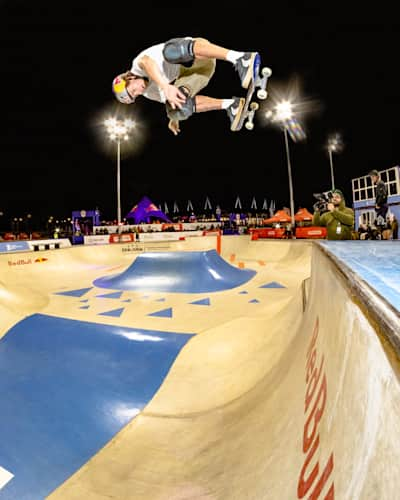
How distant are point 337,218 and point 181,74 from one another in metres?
4.30

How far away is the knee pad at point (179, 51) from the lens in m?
3.79

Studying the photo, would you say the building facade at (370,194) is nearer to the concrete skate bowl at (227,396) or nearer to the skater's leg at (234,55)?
the concrete skate bowl at (227,396)

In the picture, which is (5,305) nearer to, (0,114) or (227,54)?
(227,54)

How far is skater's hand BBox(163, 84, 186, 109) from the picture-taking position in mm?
4195

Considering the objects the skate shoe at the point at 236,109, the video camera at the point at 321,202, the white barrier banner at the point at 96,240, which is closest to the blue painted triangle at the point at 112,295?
the skate shoe at the point at 236,109

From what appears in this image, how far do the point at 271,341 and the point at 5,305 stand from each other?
19.4 ft

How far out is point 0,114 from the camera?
64.7ft

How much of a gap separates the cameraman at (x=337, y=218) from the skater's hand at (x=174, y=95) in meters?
3.71

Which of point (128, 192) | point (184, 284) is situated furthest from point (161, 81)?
point (128, 192)

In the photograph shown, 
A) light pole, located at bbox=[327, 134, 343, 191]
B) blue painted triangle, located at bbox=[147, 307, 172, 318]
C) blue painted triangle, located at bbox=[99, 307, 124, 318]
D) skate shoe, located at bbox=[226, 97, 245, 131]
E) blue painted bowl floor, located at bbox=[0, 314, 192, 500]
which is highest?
light pole, located at bbox=[327, 134, 343, 191]

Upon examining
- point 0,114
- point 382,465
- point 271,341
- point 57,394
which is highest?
point 0,114

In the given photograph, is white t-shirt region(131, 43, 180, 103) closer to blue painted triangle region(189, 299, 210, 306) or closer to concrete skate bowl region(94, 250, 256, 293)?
blue painted triangle region(189, 299, 210, 306)

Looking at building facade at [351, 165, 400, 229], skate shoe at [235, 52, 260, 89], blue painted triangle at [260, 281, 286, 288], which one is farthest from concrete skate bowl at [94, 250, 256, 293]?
building facade at [351, 165, 400, 229]

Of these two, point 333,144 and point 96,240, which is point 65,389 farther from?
point 333,144
